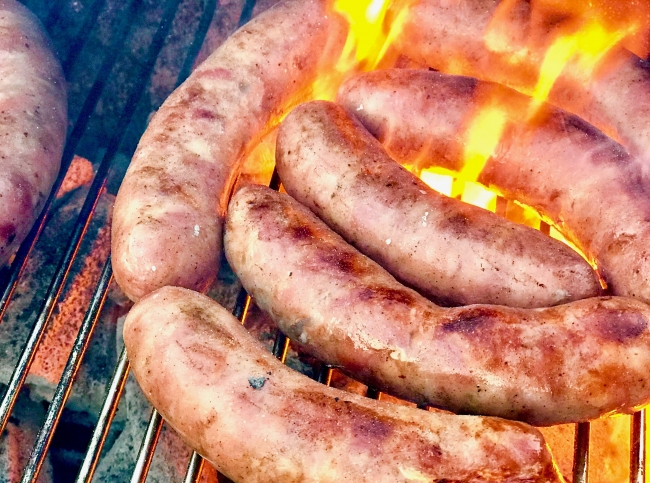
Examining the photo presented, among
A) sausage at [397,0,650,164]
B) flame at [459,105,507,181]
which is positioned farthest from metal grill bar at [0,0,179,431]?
flame at [459,105,507,181]

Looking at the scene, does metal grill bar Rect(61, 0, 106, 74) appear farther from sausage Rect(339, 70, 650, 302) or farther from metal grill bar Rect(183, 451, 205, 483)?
metal grill bar Rect(183, 451, 205, 483)

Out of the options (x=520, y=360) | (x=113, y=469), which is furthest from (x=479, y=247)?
(x=113, y=469)

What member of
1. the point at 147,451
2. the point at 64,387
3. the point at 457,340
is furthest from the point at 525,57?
the point at 64,387

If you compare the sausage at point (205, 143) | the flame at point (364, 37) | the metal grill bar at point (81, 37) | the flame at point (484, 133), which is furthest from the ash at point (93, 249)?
the flame at point (484, 133)

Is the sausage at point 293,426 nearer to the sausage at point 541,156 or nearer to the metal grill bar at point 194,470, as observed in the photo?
the metal grill bar at point 194,470

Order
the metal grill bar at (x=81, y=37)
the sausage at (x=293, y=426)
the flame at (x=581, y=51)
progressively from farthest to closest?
1. the metal grill bar at (x=81, y=37)
2. the flame at (x=581, y=51)
3. the sausage at (x=293, y=426)

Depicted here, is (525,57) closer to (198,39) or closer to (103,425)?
(198,39)

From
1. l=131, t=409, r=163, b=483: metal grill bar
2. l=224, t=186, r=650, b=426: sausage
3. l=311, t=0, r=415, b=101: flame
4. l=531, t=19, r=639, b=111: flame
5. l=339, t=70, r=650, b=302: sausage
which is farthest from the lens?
l=311, t=0, r=415, b=101: flame
